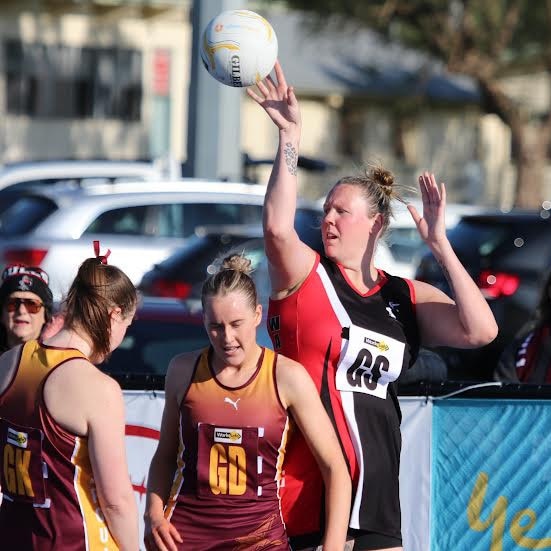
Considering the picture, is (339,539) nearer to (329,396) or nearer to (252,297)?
(329,396)

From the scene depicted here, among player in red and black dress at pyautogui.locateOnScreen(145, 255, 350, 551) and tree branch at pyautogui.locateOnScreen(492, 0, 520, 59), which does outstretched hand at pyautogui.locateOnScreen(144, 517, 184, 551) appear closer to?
player in red and black dress at pyautogui.locateOnScreen(145, 255, 350, 551)

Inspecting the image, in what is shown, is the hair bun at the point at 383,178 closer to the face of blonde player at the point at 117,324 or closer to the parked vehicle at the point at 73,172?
the face of blonde player at the point at 117,324

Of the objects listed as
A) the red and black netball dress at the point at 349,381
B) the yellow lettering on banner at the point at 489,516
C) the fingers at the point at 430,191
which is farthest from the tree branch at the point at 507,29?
the red and black netball dress at the point at 349,381

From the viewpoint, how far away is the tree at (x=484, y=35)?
3008 cm

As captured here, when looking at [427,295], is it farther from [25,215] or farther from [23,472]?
[25,215]

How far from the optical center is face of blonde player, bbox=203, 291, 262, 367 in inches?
158

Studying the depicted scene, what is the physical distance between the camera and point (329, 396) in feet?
13.9

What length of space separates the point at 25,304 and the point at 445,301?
210 cm

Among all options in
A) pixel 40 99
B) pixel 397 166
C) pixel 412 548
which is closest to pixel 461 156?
pixel 397 166

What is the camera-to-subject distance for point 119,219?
1266cm

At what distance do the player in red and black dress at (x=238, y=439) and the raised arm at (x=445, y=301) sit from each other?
65 centimetres

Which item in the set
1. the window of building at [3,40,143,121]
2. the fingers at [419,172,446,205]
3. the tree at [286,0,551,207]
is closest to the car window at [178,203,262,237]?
the fingers at [419,172,446,205]

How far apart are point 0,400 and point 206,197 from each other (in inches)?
364

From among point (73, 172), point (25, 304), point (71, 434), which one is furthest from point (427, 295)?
point (73, 172)
